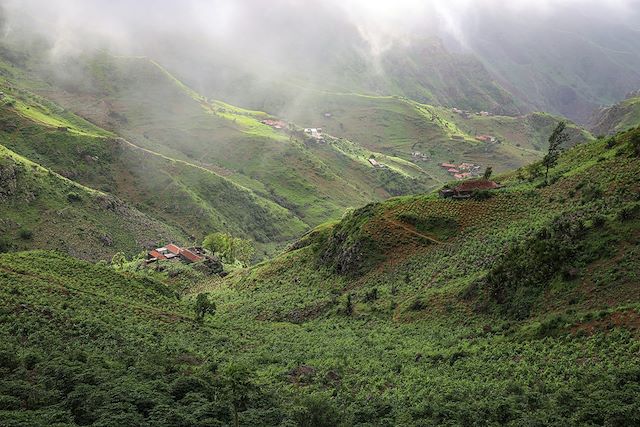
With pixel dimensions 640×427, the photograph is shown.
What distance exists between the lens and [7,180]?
5320 inches

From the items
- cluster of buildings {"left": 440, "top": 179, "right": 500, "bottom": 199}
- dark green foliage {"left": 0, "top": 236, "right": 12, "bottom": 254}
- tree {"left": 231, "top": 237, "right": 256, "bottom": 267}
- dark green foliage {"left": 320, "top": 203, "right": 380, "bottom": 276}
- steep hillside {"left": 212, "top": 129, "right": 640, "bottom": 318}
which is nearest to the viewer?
steep hillside {"left": 212, "top": 129, "right": 640, "bottom": 318}

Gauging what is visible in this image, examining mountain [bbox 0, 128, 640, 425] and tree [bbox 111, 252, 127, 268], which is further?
tree [bbox 111, 252, 127, 268]

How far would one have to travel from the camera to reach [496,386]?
3278 cm

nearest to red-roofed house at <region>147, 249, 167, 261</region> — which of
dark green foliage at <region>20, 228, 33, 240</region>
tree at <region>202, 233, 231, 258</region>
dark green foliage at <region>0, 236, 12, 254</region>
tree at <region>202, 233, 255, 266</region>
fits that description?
tree at <region>202, 233, 231, 258</region>

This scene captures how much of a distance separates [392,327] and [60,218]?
11326 cm

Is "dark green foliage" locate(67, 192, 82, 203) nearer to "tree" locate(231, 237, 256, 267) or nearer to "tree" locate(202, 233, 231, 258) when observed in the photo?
"tree" locate(202, 233, 231, 258)

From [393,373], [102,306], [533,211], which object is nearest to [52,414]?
[393,373]

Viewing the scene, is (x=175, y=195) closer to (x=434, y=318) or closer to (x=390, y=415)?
(x=434, y=318)

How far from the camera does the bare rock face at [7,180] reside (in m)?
134

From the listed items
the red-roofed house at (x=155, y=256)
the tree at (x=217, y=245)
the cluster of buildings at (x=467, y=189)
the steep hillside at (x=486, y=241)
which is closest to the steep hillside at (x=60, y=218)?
the red-roofed house at (x=155, y=256)

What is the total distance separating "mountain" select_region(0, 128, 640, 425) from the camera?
3023cm

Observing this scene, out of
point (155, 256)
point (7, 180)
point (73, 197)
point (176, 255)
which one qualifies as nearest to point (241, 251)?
point (176, 255)

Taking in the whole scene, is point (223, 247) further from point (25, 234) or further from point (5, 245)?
point (5, 245)

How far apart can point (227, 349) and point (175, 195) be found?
150m
